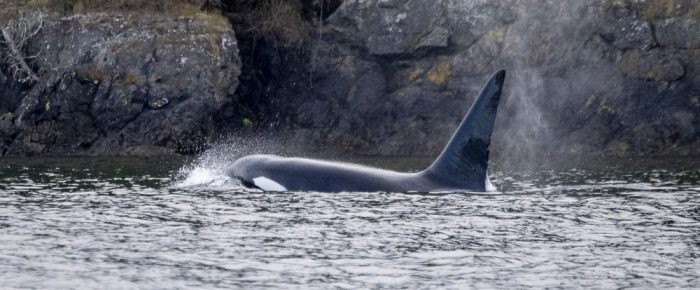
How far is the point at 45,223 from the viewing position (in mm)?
18125

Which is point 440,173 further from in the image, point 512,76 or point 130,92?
point 130,92

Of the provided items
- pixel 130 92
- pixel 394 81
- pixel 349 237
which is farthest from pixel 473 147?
pixel 130 92

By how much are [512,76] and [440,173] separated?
16885 millimetres

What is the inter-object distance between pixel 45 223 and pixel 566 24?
82.0ft

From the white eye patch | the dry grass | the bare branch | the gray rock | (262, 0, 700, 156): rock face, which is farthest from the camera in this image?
the dry grass

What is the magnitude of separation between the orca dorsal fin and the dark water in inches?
36.7

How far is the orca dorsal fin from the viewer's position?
22.5 m

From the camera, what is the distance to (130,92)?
38469 millimetres

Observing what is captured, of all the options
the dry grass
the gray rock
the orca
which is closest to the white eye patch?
the orca

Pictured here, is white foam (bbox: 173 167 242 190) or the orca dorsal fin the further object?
white foam (bbox: 173 167 242 190)

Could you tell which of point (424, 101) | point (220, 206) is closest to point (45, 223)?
point (220, 206)

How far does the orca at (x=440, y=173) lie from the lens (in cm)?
2259

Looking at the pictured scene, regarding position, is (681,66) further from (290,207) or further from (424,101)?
(290,207)

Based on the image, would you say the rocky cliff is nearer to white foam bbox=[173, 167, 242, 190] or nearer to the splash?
the splash
